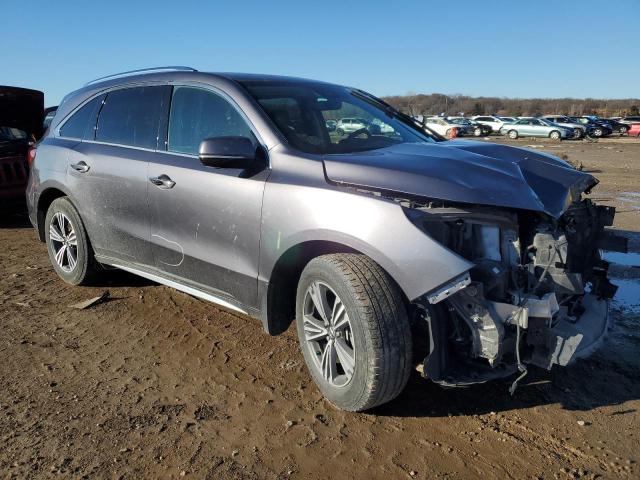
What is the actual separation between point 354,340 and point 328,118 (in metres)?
1.77

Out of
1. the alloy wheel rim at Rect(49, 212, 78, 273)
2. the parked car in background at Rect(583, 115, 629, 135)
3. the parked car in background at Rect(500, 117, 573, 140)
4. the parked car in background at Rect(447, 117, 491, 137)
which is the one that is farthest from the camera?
the parked car in background at Rect(447, 117, 491, 137)

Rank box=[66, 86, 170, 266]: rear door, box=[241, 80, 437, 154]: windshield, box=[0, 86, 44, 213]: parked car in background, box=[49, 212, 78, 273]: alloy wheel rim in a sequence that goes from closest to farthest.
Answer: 1. box=[241, 80, 437, 154]: windshield
2. box=[66, 86, 170, 266]: rear door
3. box=[49, 212, 78, 273]: alloy wheel rim
4. box=[0, 86, 44, 213]: parked car in background

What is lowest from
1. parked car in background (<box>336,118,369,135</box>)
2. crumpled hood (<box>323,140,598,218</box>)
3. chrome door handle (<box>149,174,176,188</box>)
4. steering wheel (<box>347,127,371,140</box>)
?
chrome door handle (<box>149,174,176,188</box>)

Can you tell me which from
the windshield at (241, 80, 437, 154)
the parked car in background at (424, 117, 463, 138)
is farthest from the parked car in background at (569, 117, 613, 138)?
the windshield at (241, 80, 437, 154)

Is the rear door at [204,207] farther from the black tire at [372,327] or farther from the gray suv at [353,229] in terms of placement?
the black tire at [372,327]

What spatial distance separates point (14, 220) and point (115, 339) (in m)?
6.50

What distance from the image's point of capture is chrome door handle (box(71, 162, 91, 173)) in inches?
185

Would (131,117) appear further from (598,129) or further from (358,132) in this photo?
(598,129)

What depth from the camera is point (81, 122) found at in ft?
16.6

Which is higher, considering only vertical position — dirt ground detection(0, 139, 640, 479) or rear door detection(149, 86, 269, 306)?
rear door detection(149, 86, 269, 306)

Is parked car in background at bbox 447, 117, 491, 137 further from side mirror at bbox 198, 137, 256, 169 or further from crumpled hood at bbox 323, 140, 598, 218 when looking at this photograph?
side mirror at bbox 198, 137, 256, 169

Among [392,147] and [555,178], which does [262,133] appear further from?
[555,178]

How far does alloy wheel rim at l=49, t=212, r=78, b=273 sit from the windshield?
8.16 ft

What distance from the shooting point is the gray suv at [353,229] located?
9.11 ft
